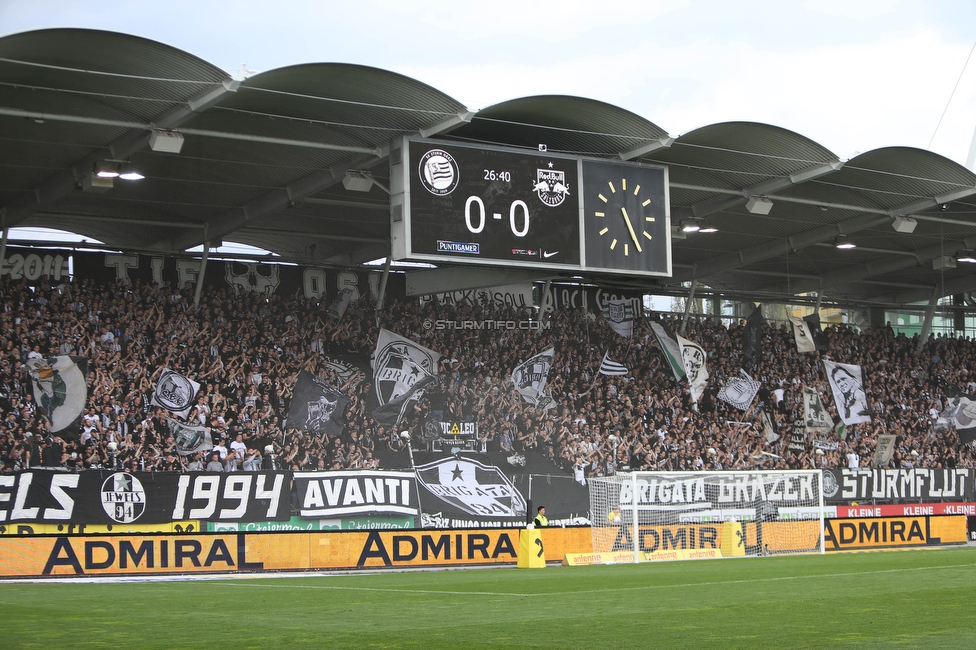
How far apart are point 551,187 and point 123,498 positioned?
11.4 m

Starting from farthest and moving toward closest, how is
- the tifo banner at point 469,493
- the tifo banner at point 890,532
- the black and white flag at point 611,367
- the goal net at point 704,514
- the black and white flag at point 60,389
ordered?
the black and white flag at point 611,367
the tifo banner at point 469,493
the tifo banner at point 890,532
the black and white flag at point 60,389
the goal net at point 704,514

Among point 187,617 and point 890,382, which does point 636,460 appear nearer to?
point 890,382

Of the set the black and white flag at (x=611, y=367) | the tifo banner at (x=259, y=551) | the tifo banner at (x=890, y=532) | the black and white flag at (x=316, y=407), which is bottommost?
the tifo banner at (x=890, y=532)

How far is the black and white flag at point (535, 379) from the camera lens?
109ft

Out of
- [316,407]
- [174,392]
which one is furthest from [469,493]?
[174,392]

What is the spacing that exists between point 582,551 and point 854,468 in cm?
1289

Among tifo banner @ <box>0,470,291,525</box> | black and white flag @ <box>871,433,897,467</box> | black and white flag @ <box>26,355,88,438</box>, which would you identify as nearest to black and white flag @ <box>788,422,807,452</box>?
black and white flag @ <box>871,433,897,467</box>

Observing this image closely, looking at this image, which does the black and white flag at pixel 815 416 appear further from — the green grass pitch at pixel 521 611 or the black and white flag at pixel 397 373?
the green grass pitch at pixel 521 611

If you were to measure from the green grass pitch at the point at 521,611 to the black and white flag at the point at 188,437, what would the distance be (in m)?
8.51

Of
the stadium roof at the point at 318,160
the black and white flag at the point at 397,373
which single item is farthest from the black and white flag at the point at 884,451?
the black and white flag at the point at 397,373

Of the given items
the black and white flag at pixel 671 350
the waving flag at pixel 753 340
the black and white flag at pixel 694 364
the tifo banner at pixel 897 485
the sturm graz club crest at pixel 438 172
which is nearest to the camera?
the sturm graz club crest at pixel 438 172

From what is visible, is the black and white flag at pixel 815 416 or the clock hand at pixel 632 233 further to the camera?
the black and white flag at pixel 815 416

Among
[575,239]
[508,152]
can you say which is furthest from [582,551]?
[508,152]

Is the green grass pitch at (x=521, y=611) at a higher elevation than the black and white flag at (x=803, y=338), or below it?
below
